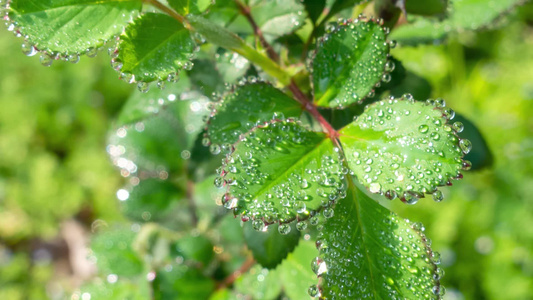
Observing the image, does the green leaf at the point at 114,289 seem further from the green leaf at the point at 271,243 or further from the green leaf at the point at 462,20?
the green leaf at the point at 462,20

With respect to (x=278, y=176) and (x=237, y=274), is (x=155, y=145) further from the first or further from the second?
(x=278, y=176)

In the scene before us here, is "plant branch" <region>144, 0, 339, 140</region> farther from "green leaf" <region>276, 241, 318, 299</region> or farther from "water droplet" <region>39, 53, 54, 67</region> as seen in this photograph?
"green leaf" <region>276, 241, 318, 299</region>

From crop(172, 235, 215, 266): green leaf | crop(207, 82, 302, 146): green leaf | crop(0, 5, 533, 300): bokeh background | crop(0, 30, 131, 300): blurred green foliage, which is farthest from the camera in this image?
crop(0, 30, 131, 300): blurred green foliage

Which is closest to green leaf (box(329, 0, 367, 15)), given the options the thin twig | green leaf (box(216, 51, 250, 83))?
green leaf (box(216, 51, 250, 83))

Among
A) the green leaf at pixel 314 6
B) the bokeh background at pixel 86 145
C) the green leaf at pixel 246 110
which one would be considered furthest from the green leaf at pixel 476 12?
the bokeh background at pixel 86 145

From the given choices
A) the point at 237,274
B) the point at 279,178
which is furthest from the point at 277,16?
the point at 237,274

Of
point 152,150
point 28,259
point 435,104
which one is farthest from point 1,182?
point 435,104
